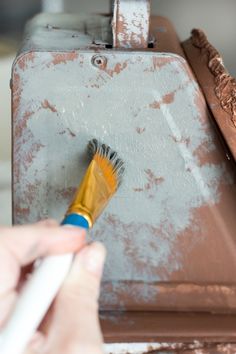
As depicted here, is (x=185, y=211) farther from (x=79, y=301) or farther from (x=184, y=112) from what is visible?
(x=79, y=301)

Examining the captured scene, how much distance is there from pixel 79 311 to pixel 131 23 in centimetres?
44

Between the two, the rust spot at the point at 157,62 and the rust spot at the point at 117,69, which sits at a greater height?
the rust spot at the point at 157,62

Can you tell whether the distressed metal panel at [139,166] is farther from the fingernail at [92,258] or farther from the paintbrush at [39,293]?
the fingernail at [92,258]

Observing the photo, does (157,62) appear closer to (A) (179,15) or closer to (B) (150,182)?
(B) (150,182)

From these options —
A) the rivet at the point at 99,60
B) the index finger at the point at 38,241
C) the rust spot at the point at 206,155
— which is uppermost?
the rivet at the point at 99,60

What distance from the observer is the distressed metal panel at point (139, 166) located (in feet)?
2.68

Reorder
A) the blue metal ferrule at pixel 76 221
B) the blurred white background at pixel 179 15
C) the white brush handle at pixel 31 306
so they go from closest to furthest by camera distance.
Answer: the white brush handle at pixel 31 306 → the blue metal ferrule at pixel 76 221 → the blurred white background at pixel 179 15

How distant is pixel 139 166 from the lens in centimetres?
86

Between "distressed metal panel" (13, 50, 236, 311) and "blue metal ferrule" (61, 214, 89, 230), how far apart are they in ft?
0.70

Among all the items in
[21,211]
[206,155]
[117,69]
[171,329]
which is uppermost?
[117,69]

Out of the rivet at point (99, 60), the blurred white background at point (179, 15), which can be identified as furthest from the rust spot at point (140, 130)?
the blurred white background at point (179, 15)

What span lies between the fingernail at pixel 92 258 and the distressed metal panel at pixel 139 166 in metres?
0.28

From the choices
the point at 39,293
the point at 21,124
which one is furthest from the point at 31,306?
the point at 21,124

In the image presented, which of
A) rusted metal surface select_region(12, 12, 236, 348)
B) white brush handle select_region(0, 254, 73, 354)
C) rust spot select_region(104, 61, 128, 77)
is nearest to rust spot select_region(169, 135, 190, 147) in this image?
rusted metal surface select_region(12, 12, 236, 348)
